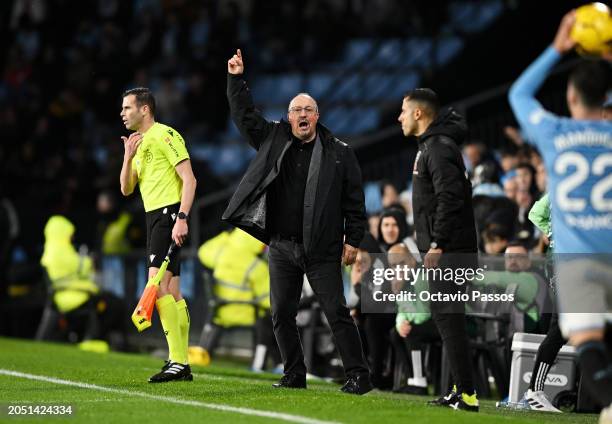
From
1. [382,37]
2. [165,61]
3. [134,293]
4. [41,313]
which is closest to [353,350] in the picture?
[134,293]

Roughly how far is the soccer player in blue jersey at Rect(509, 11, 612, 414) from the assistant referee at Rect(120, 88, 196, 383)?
12.0 ft

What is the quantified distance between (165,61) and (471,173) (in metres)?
10.8

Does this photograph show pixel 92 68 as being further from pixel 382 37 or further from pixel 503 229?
pixel 503 229

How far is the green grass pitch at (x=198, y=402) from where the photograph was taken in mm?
7992

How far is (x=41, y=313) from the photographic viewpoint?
61.7 ft

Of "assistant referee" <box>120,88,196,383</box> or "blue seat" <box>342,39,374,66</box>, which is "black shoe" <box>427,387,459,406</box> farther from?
"blue seat" <box>342,39,374,66</box>

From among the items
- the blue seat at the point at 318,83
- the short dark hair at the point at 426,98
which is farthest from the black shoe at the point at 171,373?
the blue seat at the point at 318,83

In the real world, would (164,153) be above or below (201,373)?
above

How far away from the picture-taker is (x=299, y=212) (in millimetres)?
10039

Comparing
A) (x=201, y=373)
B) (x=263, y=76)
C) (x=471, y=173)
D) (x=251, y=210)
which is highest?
(x=263, y=76)

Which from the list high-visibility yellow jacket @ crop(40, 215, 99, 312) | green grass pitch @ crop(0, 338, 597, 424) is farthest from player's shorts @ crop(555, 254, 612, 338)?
high-visibility yellow jacket @ crop(40, 215, 99, 312)

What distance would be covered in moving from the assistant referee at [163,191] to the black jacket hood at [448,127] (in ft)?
6.52

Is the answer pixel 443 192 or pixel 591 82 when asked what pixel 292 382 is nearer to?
pixel 443 192

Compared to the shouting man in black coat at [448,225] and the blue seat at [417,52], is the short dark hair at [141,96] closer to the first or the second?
the shouting man in black coat at [448,225]
